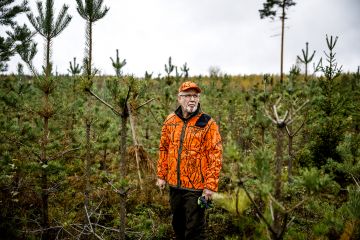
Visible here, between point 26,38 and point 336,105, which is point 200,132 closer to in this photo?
point 26,38

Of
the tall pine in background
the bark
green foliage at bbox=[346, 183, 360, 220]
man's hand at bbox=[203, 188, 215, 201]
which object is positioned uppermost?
the tall pine in background

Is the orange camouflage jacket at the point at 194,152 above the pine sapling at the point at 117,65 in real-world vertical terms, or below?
below

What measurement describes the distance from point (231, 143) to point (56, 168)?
3.30m

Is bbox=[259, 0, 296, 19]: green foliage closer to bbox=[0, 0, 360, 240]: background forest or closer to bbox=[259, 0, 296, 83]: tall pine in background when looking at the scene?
bbox=[259, 0, 296, 83]: tall pine in background

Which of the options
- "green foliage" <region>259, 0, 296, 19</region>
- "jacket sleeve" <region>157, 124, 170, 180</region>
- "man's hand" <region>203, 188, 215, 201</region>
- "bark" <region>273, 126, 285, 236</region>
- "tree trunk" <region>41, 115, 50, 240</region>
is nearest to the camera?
"bark" <region>273, 126, 285, 236</region>

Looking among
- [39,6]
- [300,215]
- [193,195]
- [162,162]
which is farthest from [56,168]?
[300,215]

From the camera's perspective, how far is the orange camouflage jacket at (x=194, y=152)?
11.3ft

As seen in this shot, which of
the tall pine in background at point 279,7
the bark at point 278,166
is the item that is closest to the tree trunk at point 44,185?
the bark at point 278,166

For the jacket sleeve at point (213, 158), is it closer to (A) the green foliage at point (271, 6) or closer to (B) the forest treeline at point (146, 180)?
(B) the forest treeline at point (146, 180)

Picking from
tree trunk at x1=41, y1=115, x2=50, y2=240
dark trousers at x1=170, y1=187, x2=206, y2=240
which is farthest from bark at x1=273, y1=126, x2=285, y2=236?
tree trunk at x1=41, y1=115, x2=50, y2=240

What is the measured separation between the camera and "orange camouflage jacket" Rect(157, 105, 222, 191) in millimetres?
3445

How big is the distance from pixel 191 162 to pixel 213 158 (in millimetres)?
304

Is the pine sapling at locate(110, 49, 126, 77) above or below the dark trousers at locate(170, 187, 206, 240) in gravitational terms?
above

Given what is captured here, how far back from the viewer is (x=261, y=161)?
6.38 feet
